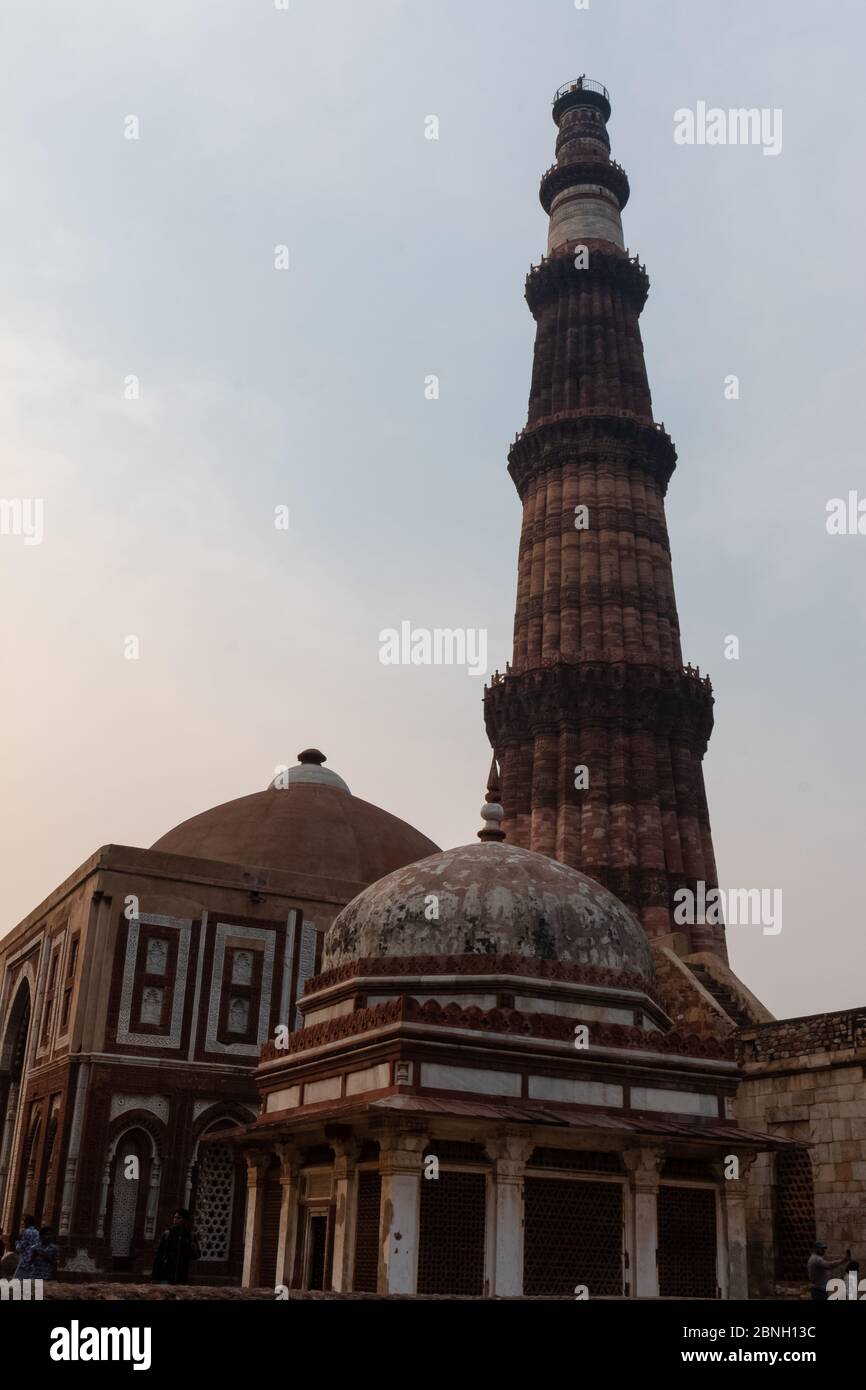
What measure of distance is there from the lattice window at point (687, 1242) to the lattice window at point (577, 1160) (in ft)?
2.19

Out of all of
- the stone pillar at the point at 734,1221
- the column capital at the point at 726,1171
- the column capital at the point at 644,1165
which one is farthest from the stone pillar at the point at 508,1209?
the stone pillar at the point at 734,1221

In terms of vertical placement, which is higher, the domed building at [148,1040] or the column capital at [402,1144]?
the domed building at [148,1040]

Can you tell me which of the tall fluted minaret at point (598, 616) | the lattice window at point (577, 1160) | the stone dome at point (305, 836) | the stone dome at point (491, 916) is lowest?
the lattice window at point (577, 1160)

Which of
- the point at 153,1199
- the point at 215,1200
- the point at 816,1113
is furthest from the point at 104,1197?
the point at 816,1113

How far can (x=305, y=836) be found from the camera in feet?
85.6

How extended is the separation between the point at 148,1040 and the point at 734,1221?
11026mm

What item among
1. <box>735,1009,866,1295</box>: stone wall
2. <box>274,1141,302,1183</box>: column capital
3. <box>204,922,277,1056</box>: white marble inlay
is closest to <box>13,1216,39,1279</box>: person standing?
<box>274,1141,302,1183</box>: column capital

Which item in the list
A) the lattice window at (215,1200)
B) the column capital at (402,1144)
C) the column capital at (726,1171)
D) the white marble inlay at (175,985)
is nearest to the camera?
the column capital at (402,1144)

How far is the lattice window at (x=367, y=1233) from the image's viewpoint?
12688 mm

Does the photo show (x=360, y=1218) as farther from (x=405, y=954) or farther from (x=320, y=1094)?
(x=405, y=954)

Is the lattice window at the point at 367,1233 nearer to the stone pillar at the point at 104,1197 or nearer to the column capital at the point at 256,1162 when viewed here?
the column capital at the point at 256,1162

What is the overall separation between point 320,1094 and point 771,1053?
320 inches
